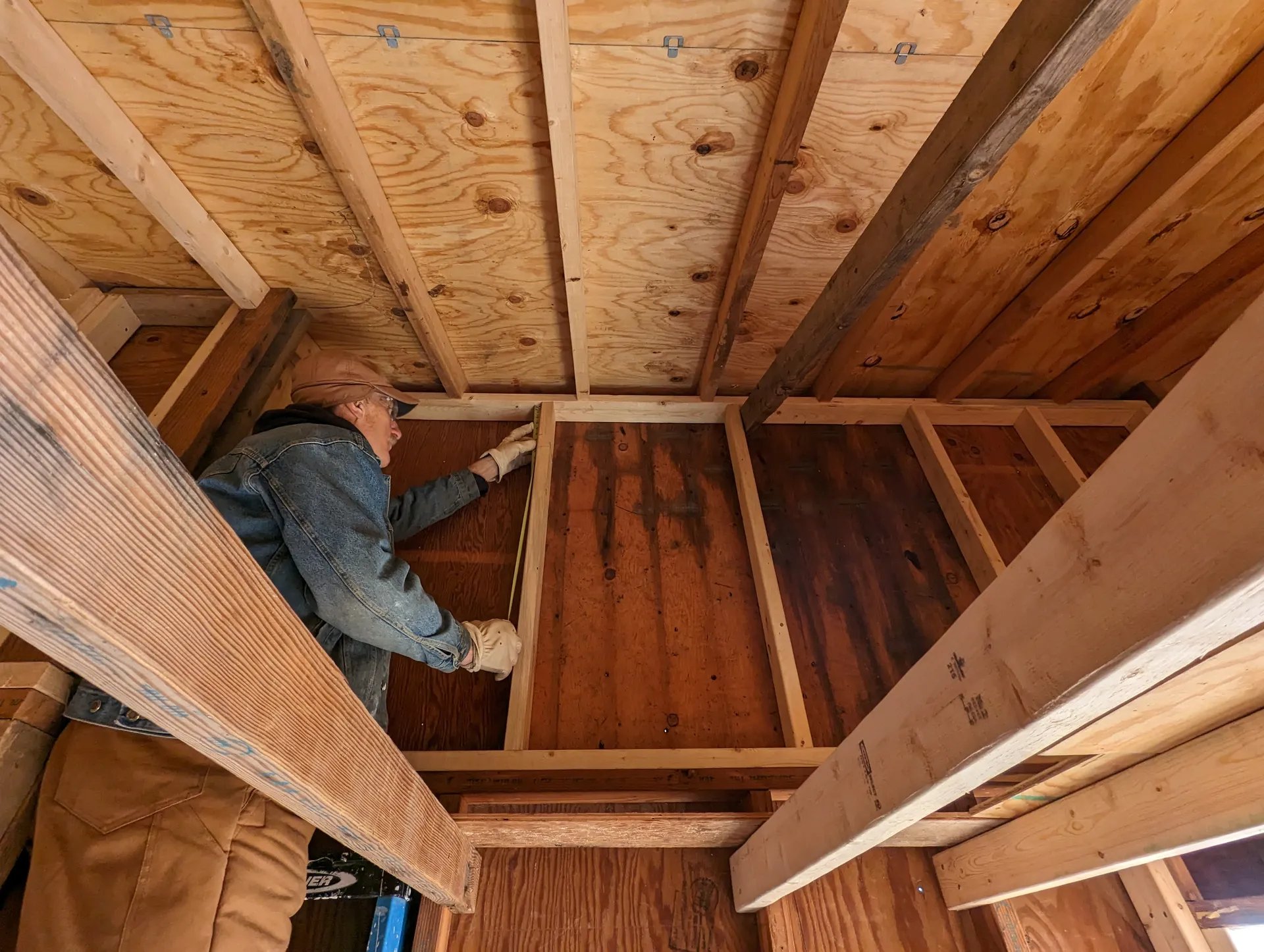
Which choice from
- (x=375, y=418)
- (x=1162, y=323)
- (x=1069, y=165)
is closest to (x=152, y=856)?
(x=375, y=418)

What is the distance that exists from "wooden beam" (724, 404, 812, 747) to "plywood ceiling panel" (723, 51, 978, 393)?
1.52 ft

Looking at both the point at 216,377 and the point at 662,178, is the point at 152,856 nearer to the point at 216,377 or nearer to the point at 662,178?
the point at 216,377

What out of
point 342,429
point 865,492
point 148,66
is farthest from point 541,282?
point 865,492

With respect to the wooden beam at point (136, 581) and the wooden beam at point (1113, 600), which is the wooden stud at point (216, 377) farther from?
the wooden beam at point (1113, 600)

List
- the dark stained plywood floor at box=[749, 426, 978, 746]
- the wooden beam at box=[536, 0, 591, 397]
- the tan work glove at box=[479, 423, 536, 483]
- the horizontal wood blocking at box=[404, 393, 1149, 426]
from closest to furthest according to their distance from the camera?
the wooden beam at box=[536, 0, 591, 397] < the dark stained plywood floor at box=[749, 426, 978, 746] < the tan work glove at box=[479, 423, 536, 483] < the horizontal wood blocking at box=[404, 393, 1149, 426]

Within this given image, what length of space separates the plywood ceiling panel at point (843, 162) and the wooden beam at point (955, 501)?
2.47 feet

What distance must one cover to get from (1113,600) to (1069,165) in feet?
5.71

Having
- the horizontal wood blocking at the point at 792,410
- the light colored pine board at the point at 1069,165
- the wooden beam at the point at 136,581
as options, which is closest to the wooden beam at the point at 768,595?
the horizontal wood blocking at the point at 792,410

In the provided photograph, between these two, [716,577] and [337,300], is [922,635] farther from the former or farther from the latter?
[337,300]

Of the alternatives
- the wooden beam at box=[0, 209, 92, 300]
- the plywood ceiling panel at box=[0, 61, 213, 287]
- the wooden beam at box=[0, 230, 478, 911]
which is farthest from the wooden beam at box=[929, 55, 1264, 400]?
the wooden beam at box=[0, 209, 92, 300]

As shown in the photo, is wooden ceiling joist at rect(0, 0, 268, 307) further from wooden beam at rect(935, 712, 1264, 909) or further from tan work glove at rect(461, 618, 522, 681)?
wooden beam at rect(935, 712, 1264, 909)

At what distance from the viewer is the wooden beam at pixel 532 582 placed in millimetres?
1557

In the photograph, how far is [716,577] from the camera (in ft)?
6.47

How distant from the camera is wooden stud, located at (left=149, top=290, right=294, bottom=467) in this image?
1.51 meters
